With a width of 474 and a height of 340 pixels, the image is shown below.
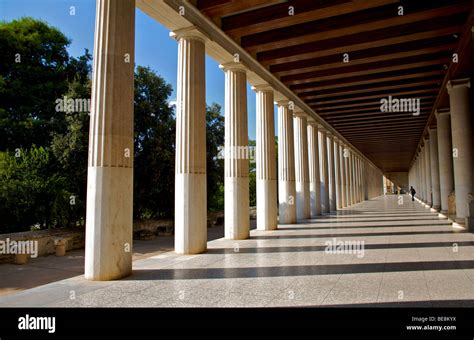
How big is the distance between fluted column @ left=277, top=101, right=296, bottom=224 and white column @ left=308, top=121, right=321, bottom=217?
7.08 m

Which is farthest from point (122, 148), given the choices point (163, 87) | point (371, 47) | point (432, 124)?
point (432, 124)

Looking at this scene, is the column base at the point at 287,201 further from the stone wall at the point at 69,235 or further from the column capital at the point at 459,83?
the column capital at the point at 459,83

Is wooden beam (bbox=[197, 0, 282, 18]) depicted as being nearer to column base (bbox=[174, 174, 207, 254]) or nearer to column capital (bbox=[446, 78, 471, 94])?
column base (bbox=[174, 174, 207, 254])

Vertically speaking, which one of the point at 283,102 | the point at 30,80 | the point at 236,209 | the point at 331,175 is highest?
the point at 30,80

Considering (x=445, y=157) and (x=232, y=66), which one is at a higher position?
(x=232, y=66)

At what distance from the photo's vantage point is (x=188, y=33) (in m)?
13.6

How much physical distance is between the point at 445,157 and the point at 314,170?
35.1 feet

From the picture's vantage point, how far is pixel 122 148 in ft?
31.1

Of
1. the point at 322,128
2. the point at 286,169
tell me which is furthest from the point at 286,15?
the point at 322,128

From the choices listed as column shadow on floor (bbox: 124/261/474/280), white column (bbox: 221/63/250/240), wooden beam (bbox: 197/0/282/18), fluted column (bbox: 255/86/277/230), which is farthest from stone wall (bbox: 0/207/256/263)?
wooden beam (bbox: 197/0/282/18)

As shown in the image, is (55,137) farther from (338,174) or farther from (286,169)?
(338,174)

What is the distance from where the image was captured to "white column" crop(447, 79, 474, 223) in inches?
768

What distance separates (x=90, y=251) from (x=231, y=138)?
985cm
